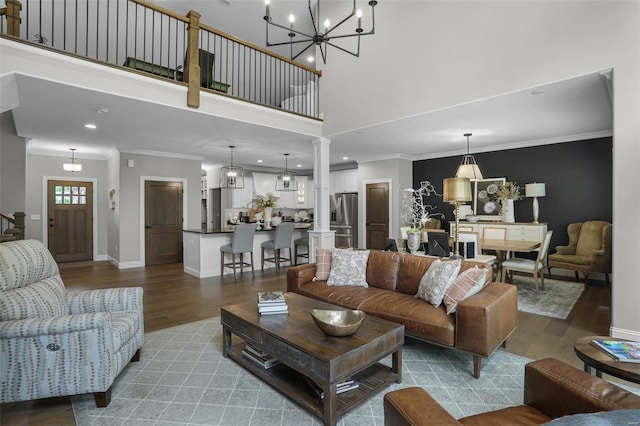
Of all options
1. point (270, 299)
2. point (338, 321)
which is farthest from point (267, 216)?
point (338, 321)

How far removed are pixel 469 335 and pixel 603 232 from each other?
178 inches

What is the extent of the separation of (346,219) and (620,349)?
22.7 ft

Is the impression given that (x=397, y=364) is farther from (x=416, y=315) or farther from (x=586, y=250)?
(x=586, y=250)

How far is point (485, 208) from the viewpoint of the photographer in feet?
22.0

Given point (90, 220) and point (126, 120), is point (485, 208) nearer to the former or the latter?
point (126, 120)

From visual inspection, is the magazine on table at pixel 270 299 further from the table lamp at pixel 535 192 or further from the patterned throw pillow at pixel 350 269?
the table lamp at pixel 535 192

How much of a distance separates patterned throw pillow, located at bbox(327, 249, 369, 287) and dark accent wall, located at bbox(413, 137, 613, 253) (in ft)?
14.6

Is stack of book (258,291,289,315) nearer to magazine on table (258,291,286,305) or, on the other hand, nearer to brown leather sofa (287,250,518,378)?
magazine on table (258,291,286,305)

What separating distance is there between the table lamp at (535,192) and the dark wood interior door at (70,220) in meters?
9.85

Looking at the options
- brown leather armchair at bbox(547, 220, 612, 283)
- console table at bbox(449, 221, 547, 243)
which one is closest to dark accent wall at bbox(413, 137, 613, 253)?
brown leather armchair at bbox(547, 220, 612, 283)

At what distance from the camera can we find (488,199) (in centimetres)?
673

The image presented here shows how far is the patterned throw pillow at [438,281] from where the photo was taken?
2684 mm

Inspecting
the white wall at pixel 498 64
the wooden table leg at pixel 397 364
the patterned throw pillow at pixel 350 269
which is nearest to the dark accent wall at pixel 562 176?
the white wall at pixel 498 64

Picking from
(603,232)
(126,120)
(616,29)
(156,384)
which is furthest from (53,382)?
(603,232)
